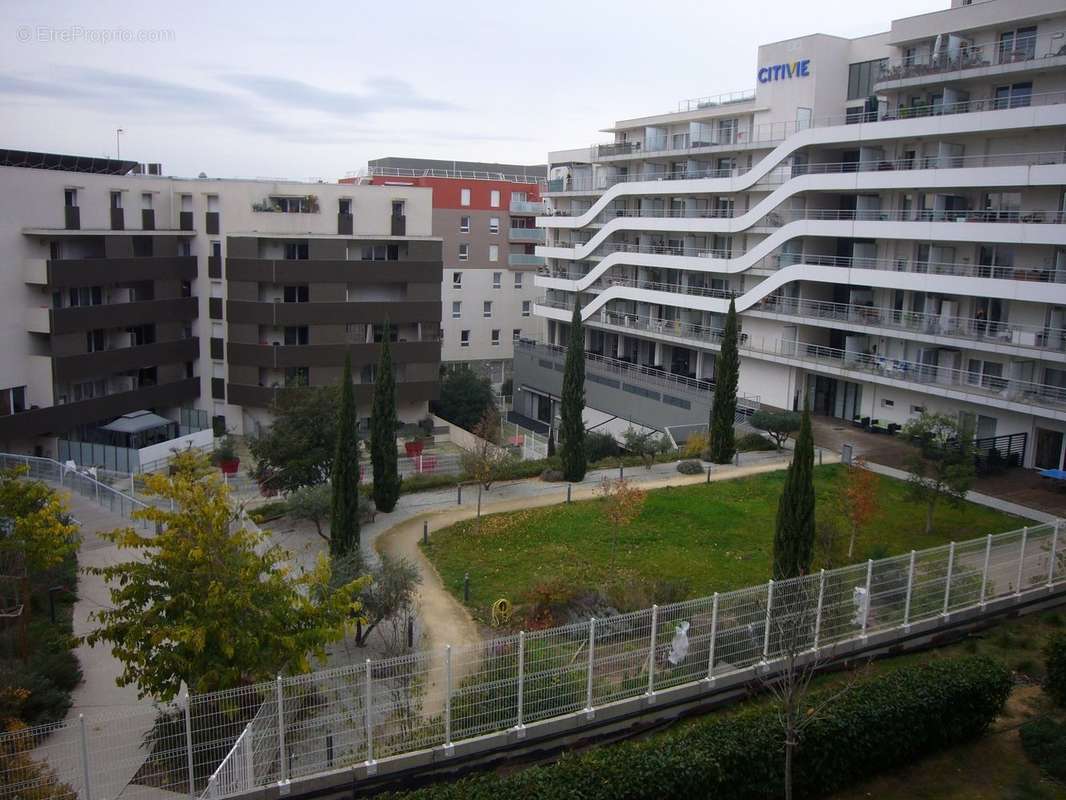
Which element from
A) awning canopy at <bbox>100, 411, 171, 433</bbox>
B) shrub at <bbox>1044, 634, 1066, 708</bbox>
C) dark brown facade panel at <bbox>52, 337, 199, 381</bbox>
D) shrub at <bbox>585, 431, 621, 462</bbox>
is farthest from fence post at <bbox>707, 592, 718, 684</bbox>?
dark brown facade panel at <bbox>52, 337, 199, 381</bbox>

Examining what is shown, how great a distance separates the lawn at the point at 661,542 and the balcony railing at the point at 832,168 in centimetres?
1380

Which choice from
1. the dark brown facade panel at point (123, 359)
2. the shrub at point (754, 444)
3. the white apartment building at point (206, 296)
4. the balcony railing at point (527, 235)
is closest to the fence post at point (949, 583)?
the shrub at point (754, 444)

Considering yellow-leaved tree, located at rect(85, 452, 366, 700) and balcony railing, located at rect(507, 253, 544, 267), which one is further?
balcony railing, located at rect(507, 253, 544, 267)

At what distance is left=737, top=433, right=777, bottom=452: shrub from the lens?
38062 mm

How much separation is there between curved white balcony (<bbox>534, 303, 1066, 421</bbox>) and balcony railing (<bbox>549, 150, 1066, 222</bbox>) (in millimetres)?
6855

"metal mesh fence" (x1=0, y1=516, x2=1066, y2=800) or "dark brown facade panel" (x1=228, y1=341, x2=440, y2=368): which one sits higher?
"dark brown facade panel" (x1=228, y1=341, x2=440, y2=368)

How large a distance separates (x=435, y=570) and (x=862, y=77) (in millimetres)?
33453

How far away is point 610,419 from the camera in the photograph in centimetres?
5188

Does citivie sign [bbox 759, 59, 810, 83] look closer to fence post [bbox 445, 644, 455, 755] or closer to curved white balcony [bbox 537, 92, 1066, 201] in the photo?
curved white balcony [bbox 537, 92, 1066, 201]

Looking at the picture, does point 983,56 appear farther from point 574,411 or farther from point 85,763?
point 85,763

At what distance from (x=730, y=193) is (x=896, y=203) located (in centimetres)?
1006

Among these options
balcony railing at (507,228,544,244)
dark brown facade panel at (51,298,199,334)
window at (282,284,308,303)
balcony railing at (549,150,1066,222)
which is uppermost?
balcony railing at (549,150,1066,222)

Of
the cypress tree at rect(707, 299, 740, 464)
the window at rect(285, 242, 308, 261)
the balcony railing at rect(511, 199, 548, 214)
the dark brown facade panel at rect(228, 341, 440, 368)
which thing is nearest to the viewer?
the cypress tree at rect(707, 299, 740, 464)

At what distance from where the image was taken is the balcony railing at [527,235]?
67812 mm
